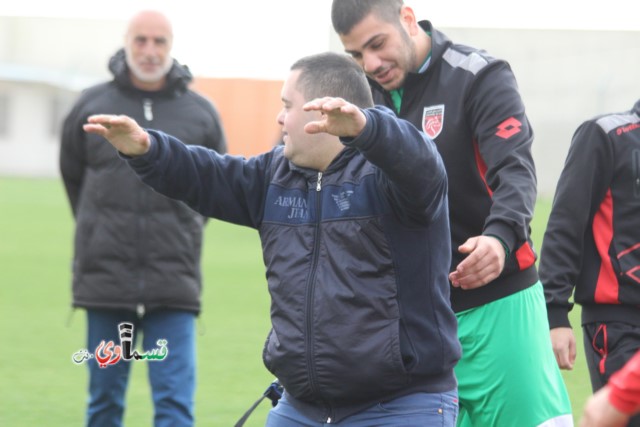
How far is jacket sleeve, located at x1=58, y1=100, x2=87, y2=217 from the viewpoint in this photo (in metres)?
5.94

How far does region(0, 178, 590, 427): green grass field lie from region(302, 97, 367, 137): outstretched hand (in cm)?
408

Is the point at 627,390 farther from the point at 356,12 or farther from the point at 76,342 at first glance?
the point at 76,342

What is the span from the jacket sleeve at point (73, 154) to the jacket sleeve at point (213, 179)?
84.7 inches

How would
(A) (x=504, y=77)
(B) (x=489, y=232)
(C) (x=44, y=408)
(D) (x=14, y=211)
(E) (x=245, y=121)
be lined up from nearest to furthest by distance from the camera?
(B) (x=489, y=232), (A) (x=504, y=77), (C) (x=44, y=408), (D) (x=14, y=211), (E) (x=245, y=121)

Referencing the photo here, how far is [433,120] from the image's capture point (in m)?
4.42

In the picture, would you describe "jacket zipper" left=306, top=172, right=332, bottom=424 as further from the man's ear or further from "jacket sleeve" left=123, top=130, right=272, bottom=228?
the man's ear

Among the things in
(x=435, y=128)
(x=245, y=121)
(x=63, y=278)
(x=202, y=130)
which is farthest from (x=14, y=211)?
(x=435, y=128)

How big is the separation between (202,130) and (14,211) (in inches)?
843

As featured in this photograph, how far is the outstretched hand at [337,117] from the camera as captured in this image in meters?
3.14

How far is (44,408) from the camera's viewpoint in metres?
7.48

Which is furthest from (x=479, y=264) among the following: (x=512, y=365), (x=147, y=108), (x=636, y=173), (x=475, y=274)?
(x=147, y=108)

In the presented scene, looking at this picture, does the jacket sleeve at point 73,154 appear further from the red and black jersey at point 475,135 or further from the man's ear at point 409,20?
the man's ear at point 409,20

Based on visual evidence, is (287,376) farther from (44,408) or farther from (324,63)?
(44,408)

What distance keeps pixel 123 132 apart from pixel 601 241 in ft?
6.15
